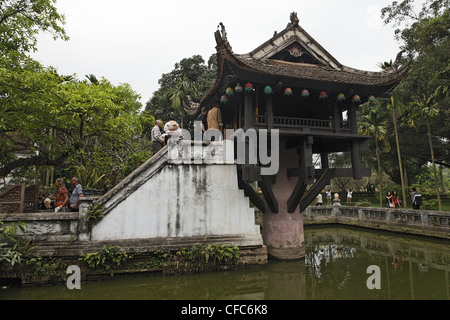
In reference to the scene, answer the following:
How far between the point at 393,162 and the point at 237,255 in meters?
21.6

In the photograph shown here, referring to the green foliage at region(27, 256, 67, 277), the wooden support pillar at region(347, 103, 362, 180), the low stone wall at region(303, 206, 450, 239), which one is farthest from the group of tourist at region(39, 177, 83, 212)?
the low stone wall at region(303, 206, 450, 239)

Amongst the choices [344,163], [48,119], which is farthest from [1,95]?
[344,163]

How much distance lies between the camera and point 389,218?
12.5 m

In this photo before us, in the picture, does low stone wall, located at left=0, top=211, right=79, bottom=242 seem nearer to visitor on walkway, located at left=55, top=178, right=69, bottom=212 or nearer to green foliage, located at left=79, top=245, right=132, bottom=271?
green foliage, located at left=79, top=245, right=132, bottom=271

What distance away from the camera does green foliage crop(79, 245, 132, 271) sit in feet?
19.6

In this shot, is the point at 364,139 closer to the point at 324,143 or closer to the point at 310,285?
the point at 324,143

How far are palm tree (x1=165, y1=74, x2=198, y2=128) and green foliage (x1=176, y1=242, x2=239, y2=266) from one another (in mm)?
16881

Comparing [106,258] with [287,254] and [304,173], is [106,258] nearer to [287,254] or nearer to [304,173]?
[287,254]

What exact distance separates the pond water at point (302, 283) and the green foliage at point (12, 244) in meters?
0.73

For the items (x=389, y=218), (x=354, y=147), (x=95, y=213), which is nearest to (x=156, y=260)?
(x=95, y=213)

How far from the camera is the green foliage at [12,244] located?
18.2 ft

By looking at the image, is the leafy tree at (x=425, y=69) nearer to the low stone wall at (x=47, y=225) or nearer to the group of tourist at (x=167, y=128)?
the group of tourist at (x=167, y=128)

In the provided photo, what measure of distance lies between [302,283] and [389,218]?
880 cm

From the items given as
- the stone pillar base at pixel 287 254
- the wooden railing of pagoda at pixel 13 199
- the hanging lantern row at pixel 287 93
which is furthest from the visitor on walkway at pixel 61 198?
the stone pillar base at pixel 287 254
